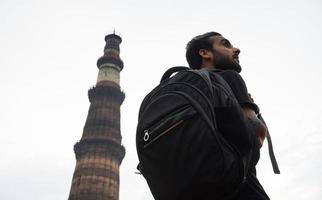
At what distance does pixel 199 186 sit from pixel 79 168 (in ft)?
93.0

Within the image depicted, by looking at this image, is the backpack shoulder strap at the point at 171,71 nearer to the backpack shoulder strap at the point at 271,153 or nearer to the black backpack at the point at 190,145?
the black backpack at the point at 190,145

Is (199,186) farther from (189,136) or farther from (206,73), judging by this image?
(206,73)

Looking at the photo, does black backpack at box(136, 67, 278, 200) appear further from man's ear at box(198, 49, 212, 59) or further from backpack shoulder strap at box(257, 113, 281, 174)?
man's ear at box(198, 49, 212, 59)

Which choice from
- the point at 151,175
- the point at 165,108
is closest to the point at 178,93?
the point at 165,108

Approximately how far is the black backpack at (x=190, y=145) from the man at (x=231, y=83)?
78 millimetres

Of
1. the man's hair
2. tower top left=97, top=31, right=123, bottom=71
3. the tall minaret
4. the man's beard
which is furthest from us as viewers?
tower top left=97, top=31, right=123, bottom=71

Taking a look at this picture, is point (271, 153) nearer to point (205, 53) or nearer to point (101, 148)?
point (205, 53)

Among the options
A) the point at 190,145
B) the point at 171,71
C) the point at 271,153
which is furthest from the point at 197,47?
the point at 190,145

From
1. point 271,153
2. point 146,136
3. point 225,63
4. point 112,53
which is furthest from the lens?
point 112,53

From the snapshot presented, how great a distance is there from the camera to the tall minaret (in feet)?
90.4

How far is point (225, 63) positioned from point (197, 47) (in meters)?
0.26

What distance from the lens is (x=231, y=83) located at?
213 cm

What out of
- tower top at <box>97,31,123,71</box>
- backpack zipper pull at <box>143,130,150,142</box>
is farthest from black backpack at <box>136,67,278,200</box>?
tower top at <box>97,31,123,71</box>

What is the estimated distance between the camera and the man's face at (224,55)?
8.47 ft
